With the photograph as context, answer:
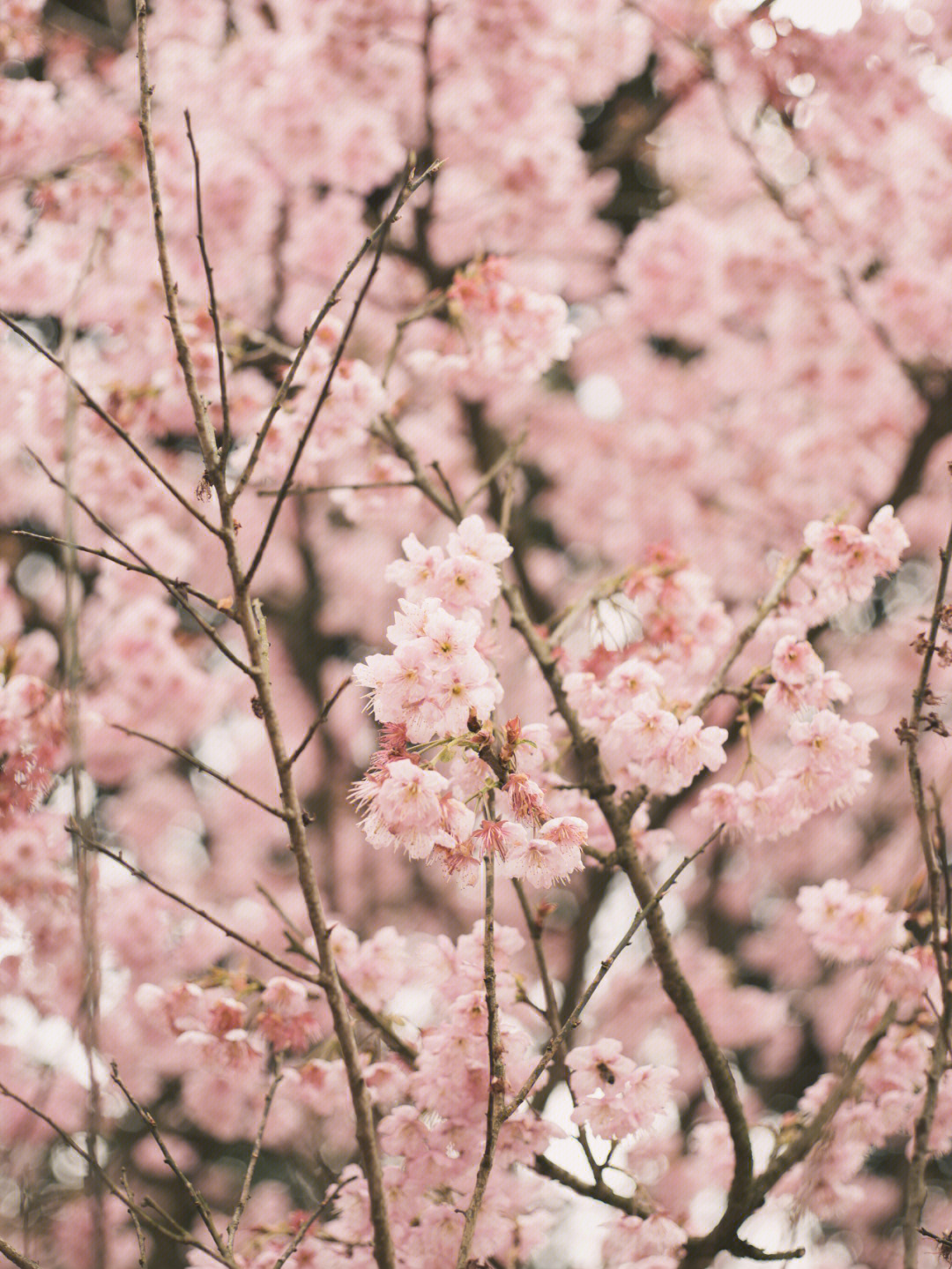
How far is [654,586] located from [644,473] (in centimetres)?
425

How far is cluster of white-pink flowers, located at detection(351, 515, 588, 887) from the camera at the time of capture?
1.52 m

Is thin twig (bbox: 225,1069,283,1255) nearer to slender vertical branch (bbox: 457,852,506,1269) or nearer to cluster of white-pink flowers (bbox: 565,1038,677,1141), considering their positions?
slender vertical branch (bbox: 457,852,506,1269)

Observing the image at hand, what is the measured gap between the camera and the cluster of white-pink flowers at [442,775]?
59.7 inches

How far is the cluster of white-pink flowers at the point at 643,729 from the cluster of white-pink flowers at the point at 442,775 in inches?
17.8

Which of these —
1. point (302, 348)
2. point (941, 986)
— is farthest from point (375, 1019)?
point (302, 348)

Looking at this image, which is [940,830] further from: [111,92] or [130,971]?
[111,92]

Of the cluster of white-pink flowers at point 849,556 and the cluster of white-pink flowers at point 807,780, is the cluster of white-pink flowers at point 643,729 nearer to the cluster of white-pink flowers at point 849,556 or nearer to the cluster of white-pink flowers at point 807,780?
the cluster of white-pink flowers at point 807,780

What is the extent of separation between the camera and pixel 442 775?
1575 mm

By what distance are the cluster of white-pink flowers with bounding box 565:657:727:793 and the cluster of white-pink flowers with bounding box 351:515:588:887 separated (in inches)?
17.8

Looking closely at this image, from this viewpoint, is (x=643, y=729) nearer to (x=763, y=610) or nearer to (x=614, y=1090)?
(x=763, y=610)

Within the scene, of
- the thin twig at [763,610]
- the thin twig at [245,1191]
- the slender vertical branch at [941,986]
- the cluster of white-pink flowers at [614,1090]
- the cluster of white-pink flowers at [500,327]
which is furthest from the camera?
the cluster of white-pink flowers at [500,327]

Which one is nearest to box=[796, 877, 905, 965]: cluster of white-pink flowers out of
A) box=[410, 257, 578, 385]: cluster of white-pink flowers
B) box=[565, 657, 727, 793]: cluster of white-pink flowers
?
box=[565, 657, 727, 793]: cluster of white-pink flowers

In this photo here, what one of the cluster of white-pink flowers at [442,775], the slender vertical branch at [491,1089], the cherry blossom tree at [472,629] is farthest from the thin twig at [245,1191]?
the cluster of white-pink flowers at [442,775]

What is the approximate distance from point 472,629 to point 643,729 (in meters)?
0.60
